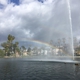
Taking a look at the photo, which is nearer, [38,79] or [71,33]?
[38,79]

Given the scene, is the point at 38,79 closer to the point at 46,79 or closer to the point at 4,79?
the point at 46,79

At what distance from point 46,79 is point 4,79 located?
9.23 meters

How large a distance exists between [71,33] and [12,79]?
5146 centimetres

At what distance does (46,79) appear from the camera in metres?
32.4

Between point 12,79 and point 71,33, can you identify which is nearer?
point 12,79

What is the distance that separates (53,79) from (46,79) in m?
1.52

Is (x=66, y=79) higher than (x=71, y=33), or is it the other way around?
(x=71, y=33)

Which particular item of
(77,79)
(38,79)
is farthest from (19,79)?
(77,79)

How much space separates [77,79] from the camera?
31.8 metres

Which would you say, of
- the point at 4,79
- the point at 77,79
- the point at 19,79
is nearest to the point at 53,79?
the point at 77,79

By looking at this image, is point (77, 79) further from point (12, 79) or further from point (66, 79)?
point (12, 79)

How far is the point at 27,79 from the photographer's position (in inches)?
1289

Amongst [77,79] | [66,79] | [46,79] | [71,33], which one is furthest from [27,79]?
[71,33]

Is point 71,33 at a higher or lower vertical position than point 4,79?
higher
